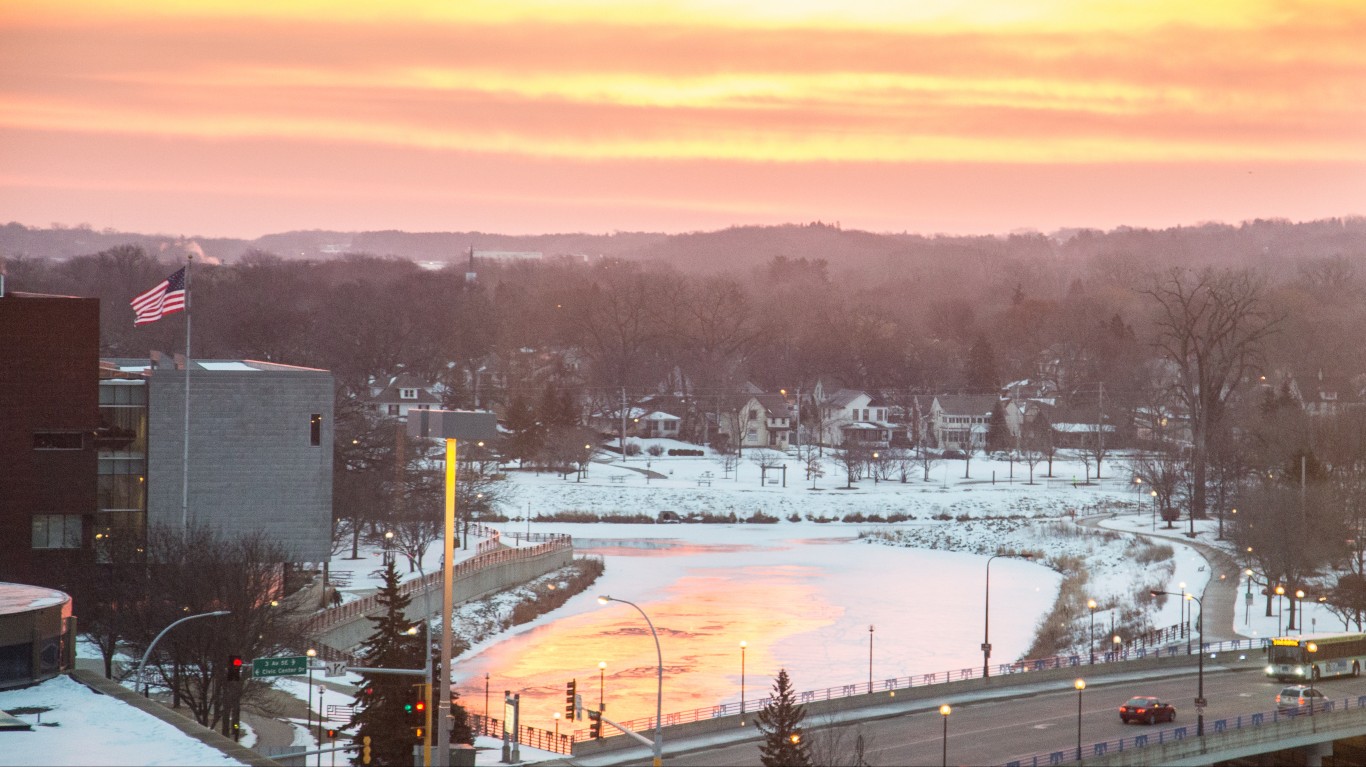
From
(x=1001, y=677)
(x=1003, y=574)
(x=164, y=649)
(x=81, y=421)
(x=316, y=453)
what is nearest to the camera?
(x=164, y=649)

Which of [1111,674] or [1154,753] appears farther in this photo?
[1111,674]

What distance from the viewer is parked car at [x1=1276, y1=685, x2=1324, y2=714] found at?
45.3 metres

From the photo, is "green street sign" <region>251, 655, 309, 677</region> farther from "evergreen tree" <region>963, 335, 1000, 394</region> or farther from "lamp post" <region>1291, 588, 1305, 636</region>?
"evergreen tree" <region>963, 335, 1000, 394</region>

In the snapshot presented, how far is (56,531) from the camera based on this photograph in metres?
56.6

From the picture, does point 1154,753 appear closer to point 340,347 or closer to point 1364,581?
point 1364,581

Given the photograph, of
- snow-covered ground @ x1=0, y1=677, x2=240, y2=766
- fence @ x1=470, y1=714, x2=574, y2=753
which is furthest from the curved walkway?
snow-covered ground @ x1=0, y1=677, x2=240, y2=766

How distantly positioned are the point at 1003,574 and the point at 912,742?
45796mm

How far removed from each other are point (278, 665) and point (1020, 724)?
21439mm

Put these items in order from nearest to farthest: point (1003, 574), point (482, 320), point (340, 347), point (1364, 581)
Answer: point (1364, 581) < point (1003, 574) < point (340, 347) < point (482, 320)

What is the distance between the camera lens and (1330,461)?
9212 centimetres

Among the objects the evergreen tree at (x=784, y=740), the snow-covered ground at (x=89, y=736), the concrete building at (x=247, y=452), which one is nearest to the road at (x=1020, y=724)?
the evergreen tree at (x=784, y=740)

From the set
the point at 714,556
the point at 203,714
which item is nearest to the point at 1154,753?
the point at 203,714

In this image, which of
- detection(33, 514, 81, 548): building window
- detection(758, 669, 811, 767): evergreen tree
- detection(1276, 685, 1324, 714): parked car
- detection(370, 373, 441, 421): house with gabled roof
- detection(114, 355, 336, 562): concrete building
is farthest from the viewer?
detection(370, 373, 441, 421): house with gabled roof

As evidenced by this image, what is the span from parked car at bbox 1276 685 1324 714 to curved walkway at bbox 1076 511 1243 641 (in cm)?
1134
